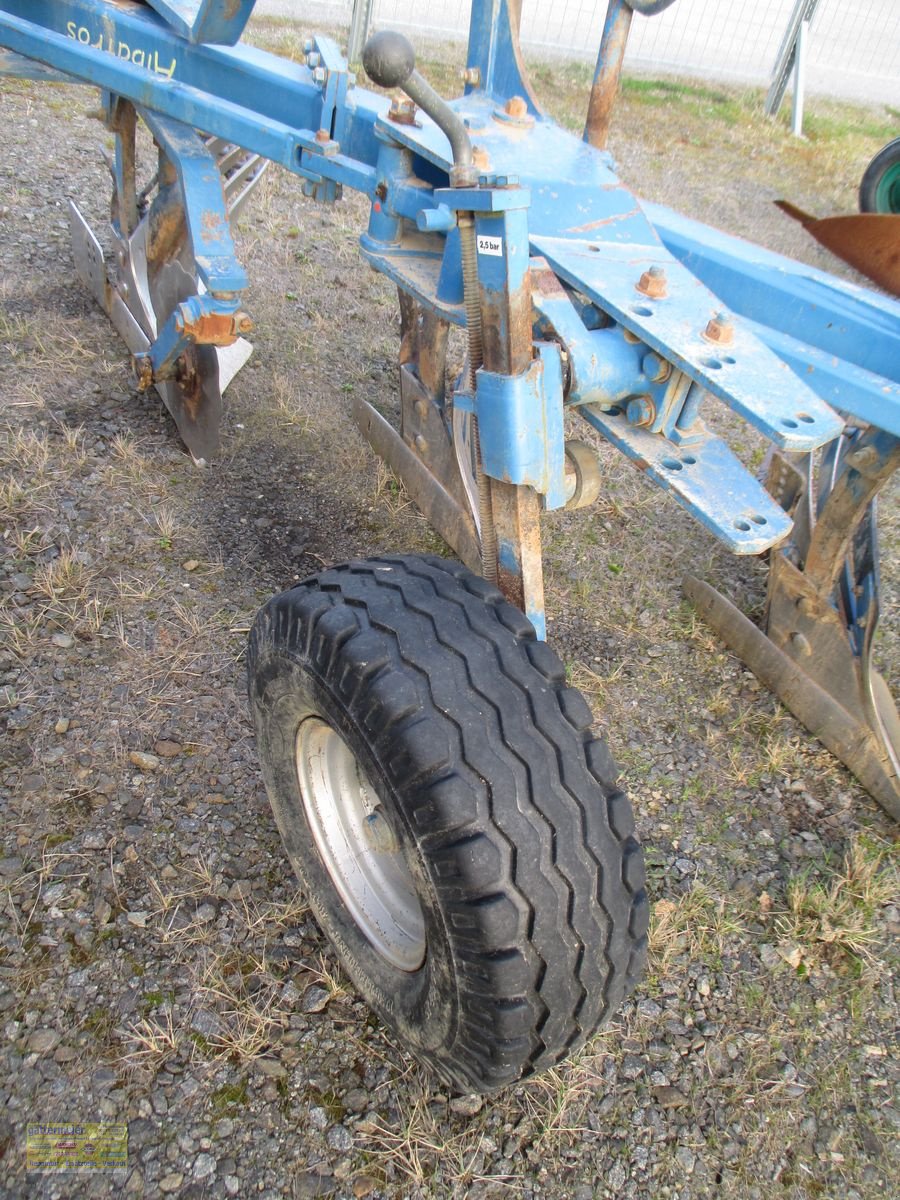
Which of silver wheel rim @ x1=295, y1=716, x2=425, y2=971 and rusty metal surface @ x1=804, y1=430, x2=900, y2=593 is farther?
rusty metal surface @ x1=804, y1=430, x2=900, y2=593

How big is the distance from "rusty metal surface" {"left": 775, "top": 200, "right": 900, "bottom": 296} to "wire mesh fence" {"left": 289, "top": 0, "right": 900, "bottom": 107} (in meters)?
7.38

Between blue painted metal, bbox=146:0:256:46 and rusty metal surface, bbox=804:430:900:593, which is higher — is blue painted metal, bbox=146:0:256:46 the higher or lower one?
the higher one

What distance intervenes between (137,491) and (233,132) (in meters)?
1.16

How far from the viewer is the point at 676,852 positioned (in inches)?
89.5

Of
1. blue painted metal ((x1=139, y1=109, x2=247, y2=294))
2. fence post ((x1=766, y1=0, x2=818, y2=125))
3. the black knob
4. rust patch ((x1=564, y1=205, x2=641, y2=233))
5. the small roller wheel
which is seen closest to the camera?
the black knob

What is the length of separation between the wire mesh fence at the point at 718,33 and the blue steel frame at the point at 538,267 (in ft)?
22.3

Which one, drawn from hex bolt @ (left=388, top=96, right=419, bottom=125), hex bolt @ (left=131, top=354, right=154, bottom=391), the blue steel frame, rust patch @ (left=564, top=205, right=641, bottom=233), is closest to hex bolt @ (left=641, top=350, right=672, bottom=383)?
the blue steel frame

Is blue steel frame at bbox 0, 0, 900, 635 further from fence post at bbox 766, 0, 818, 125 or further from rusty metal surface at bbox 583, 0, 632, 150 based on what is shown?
fence post at bbox 766, 0, 818, 125

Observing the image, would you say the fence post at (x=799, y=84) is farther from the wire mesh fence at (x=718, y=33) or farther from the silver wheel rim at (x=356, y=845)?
the silver wheel rim at (x=356, y=845)

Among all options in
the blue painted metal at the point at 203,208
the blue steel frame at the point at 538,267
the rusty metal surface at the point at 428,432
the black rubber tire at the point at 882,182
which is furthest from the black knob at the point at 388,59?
the black rubber tire at the point at 882,182

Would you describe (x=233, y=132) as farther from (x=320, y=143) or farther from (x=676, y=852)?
(x=676, y=852)

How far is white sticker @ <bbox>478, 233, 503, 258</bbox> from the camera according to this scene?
1446 mm

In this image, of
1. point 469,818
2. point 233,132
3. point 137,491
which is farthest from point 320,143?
point 469,818

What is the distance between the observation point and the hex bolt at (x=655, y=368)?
5.24 ft
